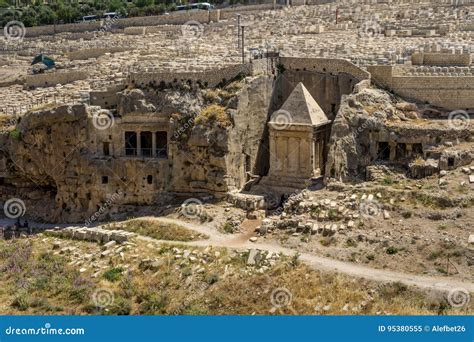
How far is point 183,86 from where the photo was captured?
1500 inches

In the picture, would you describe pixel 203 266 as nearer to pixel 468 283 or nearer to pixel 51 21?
pixel 468 283

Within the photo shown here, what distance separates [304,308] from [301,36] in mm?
27821

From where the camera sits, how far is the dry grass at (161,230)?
33.5 meters

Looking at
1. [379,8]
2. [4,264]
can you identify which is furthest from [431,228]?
[379,8]

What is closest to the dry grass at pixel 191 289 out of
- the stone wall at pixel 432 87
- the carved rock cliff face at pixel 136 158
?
the carved rock cliff face at pixel 136 158
